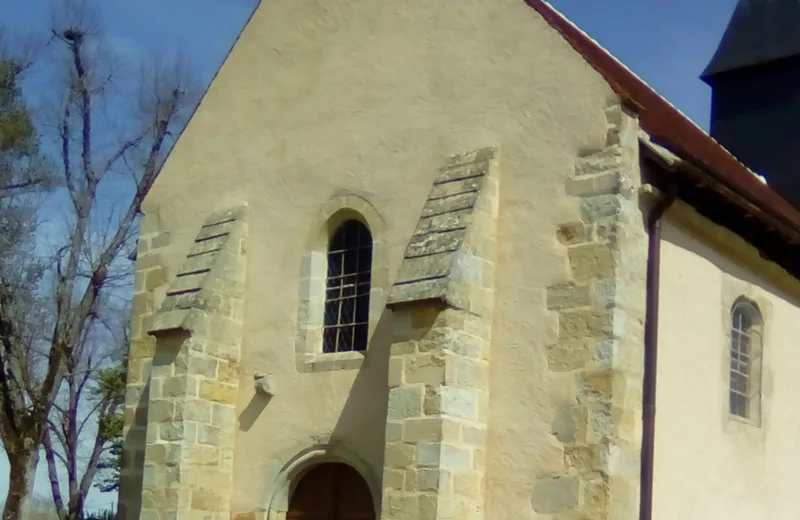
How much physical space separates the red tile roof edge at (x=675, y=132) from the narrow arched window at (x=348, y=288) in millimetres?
2738

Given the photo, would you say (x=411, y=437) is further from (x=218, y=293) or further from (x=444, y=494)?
(x=218, y=293)

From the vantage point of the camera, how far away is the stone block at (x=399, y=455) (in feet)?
29.1

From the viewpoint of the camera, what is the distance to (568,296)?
923 centimetres

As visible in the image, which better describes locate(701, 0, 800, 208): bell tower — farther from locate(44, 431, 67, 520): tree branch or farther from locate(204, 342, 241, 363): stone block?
locate(44, 431, 67, 520): tree branch

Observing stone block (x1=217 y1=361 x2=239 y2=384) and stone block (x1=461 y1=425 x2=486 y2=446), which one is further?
stone block (x1=217 y1=361 x2=239 y2=384)

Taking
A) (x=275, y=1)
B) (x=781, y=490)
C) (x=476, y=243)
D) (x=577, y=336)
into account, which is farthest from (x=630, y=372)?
(x=275, y=1)

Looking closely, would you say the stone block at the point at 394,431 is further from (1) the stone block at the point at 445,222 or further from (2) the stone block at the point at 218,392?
(2) the stone block at the point at 218,392

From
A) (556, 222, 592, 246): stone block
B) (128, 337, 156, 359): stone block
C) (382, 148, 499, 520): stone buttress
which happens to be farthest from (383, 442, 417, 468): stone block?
(128, 337, 156, 359): stone block

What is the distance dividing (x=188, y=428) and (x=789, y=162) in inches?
415

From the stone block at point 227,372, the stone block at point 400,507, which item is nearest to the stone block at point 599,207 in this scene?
the stone block at point 400,507

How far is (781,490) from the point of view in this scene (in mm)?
11227

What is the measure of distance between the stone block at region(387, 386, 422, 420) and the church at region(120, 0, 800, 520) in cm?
2

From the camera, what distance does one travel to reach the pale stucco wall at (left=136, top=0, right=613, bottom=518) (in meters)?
9.41

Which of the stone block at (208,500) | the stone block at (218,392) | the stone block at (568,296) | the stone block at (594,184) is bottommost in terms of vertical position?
the stone block at (208,500)
